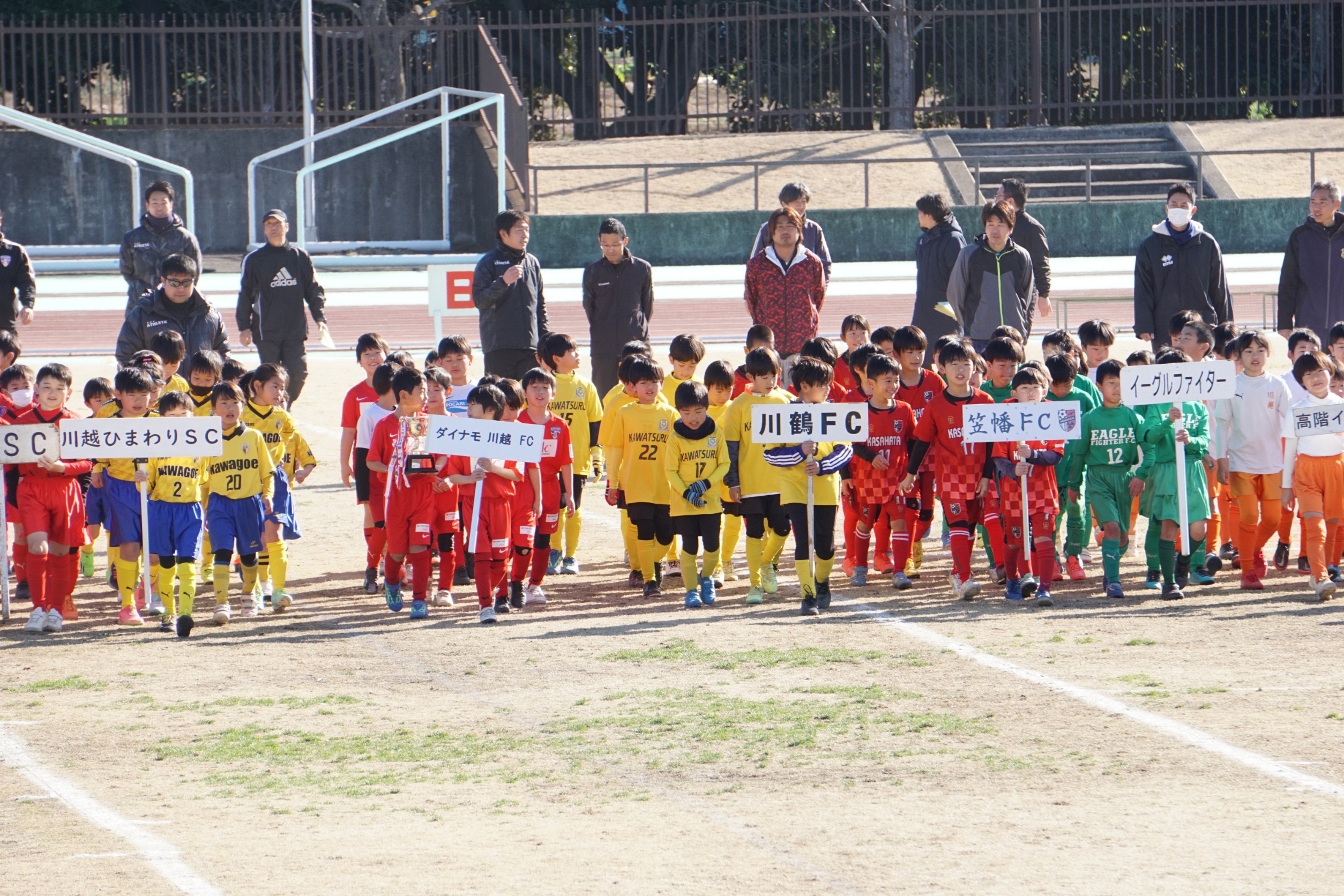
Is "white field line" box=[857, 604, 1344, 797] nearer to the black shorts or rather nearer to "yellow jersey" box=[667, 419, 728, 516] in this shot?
"yellow jersey" box=[667, 419, 728, 516]

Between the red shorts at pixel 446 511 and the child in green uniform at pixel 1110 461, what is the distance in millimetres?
3180

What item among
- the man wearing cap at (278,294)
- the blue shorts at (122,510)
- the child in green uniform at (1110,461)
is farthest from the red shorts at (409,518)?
the man wearing cap at (278,294)

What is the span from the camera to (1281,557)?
11.0m

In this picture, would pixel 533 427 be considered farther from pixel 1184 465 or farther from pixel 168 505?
pixel 1184 465

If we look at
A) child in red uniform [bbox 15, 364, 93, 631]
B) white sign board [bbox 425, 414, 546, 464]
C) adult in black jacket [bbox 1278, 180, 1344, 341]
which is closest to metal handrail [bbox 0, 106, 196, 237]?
adult in black jacket [bbox 1278, 180, 1344, 341]

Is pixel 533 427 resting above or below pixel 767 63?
below

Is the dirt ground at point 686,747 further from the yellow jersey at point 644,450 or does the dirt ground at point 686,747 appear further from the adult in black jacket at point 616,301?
the adult in black jacket at point 616,301

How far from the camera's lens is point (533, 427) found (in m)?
9.75

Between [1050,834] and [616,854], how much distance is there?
4.62ft

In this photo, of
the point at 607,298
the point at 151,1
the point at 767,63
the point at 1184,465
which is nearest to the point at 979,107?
the point at 767,63

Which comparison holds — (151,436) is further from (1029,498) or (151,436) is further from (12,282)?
(12,282)

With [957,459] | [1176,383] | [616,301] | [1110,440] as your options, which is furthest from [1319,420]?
[616,301]

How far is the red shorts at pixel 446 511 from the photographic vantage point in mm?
10055

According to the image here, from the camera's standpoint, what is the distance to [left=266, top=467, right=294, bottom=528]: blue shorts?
10.1 m
